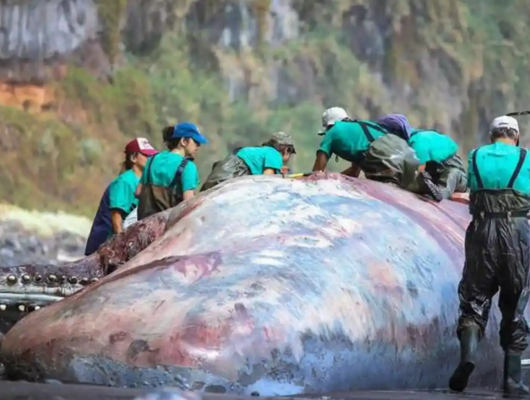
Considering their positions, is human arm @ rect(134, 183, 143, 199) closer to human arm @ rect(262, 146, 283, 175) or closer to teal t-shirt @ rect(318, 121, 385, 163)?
human arm @ rect(262, 146, 283, 175)

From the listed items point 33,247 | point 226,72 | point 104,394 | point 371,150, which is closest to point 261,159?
point 371,150

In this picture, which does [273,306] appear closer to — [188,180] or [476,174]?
[476,174]

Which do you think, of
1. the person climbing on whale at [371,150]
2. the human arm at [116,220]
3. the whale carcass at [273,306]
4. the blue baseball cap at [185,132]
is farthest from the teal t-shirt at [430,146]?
the human arm at [116,220]

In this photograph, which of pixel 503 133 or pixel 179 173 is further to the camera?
pixel 179 173

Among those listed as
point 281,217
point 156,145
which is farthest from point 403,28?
point 281,217

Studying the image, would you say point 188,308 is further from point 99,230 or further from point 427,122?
point 427,122

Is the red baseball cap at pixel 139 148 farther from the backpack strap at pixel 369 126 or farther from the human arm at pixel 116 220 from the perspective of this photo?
the backpack strap at pixel 369 126

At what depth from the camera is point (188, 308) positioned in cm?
529

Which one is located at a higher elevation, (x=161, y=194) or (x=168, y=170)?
(x=168, y=170)

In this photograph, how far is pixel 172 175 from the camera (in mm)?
8531

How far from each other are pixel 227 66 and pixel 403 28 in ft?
13.1

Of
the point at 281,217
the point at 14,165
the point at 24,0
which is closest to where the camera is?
the point at 281,217

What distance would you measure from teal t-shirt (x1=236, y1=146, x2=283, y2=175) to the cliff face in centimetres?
1127

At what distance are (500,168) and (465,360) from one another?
1.06m
